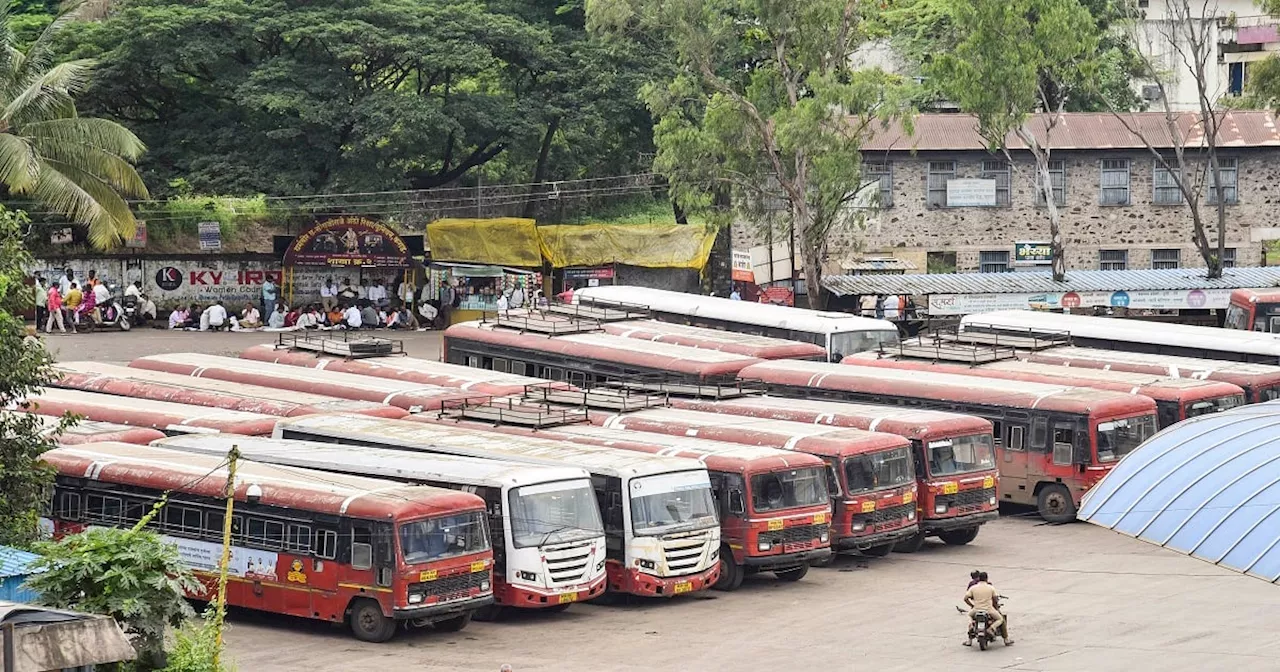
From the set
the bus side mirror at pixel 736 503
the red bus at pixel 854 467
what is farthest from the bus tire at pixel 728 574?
the red bus at pixel 854 467

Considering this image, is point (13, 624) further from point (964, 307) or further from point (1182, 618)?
point (964, 307)

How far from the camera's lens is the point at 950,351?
3572 cm

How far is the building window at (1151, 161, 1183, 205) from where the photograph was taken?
53.4 metres

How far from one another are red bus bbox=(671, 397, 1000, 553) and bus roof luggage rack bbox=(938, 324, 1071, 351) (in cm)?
721

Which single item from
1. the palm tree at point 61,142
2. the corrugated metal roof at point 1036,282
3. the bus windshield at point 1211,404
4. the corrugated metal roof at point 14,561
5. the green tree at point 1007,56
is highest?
the green tree at point 1007,56

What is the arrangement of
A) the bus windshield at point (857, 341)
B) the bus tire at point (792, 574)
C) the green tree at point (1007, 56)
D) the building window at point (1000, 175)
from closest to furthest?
the bus tire at point (792, 574) → the bus windshield at point (857, 341) → the green tree at point (1007, 56) → the building window at point (1000, 175)

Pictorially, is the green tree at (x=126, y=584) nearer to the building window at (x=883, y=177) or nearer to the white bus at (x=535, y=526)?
the white bus at (x=535, y=526)

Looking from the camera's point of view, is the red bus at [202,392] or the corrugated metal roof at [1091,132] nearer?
the red bus at [202,392]

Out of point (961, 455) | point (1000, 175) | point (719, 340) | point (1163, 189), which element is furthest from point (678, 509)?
point (1163, 189)

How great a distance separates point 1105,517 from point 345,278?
32.4 meters

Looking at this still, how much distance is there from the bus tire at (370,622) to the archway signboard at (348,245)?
2636cm

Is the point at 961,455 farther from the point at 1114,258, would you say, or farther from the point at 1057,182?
the point at 1114,258

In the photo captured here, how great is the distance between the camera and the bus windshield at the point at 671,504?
24.6 metres

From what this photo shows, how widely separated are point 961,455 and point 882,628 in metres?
6.21
